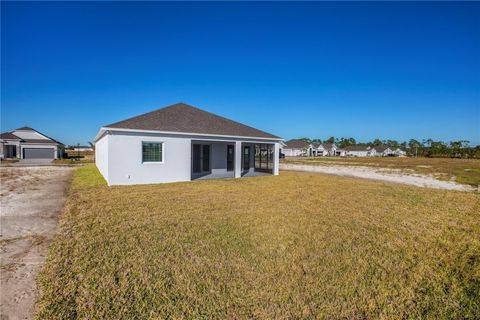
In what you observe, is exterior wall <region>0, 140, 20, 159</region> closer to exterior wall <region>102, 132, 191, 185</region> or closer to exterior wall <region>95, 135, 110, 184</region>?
exterior wall <region>95, 135, 110, 184</region>

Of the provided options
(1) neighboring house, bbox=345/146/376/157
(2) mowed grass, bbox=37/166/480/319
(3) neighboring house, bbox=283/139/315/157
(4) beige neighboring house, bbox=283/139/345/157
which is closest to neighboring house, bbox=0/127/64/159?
(2) mowed grass, bbox=37/166/480/319

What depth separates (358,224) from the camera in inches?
248

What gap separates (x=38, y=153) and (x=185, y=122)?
34.0m

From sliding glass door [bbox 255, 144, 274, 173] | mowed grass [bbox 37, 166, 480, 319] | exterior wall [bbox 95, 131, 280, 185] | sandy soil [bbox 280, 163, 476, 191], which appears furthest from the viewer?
sliding glass door [bbox 255, 144, 274, 173]

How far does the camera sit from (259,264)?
3986 millimetres

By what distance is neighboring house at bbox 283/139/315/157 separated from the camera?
245ft

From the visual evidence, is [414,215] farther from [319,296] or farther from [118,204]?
[118,204]

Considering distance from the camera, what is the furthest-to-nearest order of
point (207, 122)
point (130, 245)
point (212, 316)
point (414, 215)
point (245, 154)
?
point (245, 154) → point (207, 122) → point (414, 215) → point (130, 245) → point (212, 316)

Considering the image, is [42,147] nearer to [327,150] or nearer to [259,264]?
[259,264]

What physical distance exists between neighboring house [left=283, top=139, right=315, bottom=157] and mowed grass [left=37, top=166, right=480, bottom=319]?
222 ft

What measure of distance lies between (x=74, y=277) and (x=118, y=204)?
16.0 ft

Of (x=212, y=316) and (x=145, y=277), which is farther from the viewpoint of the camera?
(x=145, y=277)

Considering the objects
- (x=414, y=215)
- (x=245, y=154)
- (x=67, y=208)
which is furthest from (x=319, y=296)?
(x=245, y=154)

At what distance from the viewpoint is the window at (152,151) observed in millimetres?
12953
